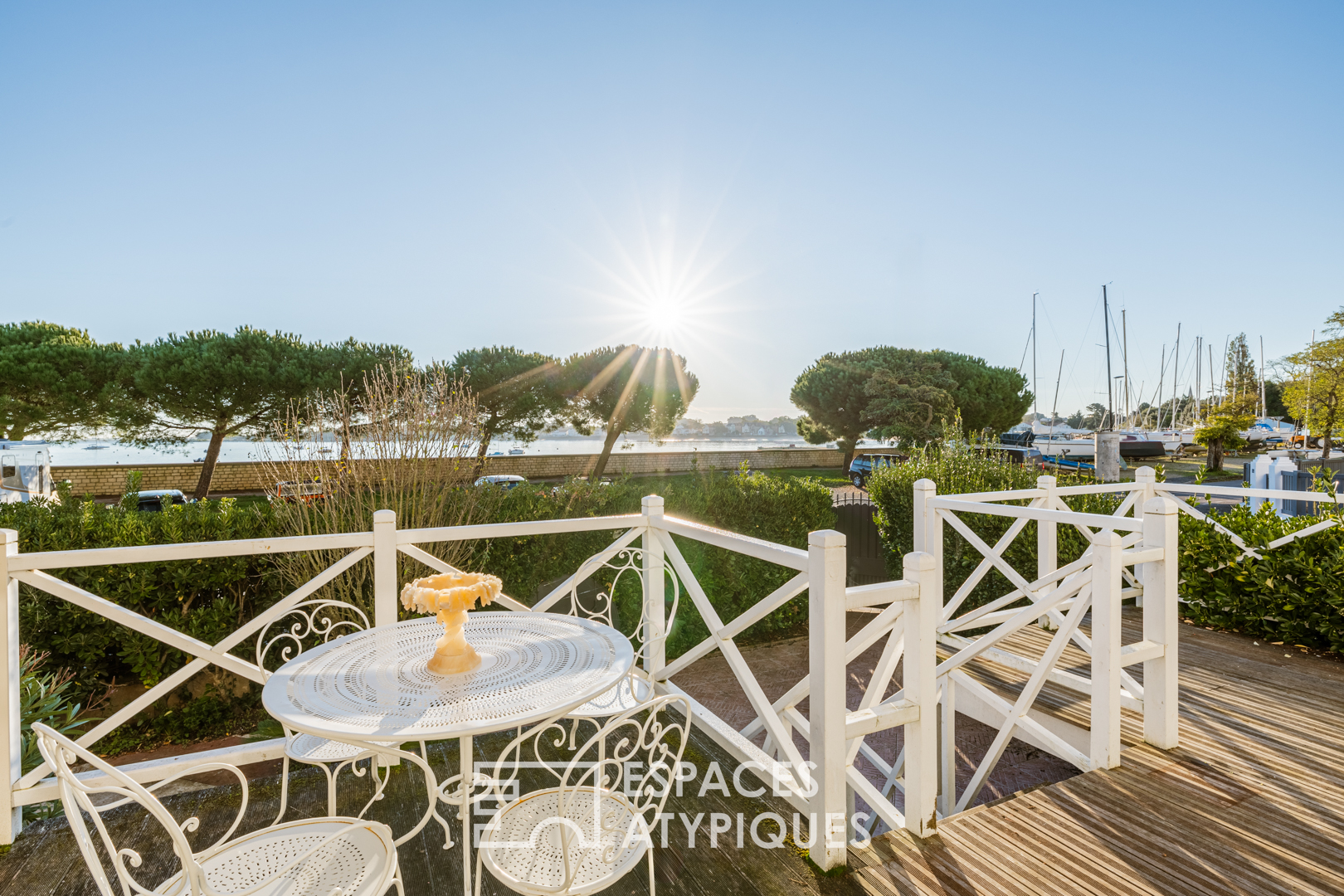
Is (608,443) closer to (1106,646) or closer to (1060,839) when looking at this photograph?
(1106,646)

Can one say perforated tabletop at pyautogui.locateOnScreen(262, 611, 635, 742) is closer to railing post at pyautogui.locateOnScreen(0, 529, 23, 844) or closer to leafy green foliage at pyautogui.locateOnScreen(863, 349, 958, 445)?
railing post at pyautogui.locateOnScreen(0, 529, 23, 844)

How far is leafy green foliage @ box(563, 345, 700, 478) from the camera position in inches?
758

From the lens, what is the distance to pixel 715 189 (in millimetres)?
8203

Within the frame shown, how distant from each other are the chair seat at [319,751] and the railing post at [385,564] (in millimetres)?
531

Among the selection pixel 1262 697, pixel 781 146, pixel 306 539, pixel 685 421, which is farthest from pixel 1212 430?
pixel 306 539

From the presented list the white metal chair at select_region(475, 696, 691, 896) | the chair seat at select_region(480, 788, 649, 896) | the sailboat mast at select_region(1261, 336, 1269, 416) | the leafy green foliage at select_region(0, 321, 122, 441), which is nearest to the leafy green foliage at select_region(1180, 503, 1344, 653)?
the white metal chair at select_region(475, 696, 691, 896)

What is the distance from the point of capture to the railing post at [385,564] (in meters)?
2.56

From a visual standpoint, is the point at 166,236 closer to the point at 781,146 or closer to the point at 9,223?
the point at 9,223

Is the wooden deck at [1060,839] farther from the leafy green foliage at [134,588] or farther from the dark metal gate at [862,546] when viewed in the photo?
the dark metal gate at [862,546]

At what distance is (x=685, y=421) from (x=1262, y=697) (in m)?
17.9

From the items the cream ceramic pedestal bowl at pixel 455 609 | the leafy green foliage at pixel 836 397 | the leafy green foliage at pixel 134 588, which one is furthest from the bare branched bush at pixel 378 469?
the leafy green foliage at pixel 836 397

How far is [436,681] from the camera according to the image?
1708 mm

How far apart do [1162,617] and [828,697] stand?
1.79m

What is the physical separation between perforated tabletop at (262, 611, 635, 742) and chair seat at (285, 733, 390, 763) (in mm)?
339
